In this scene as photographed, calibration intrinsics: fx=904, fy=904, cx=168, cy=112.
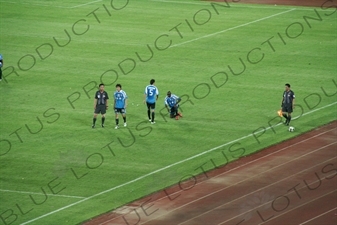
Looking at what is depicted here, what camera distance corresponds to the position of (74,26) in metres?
47.7

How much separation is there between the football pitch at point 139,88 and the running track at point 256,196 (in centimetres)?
75

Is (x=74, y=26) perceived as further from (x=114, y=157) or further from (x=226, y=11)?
(x=114, y=157)

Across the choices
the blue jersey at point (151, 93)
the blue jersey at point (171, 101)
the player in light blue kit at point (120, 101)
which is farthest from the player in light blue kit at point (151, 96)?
the player in light blue kit at point (120, 101)

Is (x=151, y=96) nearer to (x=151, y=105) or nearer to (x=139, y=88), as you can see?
(x=151, y=105)

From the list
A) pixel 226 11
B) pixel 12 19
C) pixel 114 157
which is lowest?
pixel 114 157

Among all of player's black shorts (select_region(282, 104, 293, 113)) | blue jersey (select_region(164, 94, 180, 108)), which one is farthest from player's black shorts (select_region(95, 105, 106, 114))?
player's black shorts (select_region(282, 104, 293, 113))

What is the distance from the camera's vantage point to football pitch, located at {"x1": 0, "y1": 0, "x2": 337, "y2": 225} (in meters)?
27.8

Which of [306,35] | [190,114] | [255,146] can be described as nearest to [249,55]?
[306,35]

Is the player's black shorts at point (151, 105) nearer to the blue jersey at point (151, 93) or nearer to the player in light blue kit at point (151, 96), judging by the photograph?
the player in light blue kit at point (151, 96)

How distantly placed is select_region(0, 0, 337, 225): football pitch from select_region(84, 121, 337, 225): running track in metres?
0.75

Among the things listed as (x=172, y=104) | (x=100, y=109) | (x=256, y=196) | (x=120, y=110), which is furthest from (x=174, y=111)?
(x=256, y=196)

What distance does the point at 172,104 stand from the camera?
32.9 m

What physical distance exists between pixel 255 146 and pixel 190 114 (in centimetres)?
401

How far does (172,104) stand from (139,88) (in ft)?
14.4
